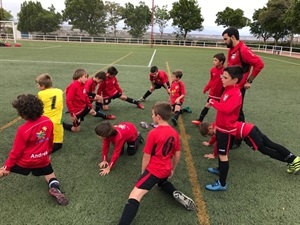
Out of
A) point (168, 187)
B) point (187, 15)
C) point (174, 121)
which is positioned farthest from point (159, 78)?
point (187, 15)

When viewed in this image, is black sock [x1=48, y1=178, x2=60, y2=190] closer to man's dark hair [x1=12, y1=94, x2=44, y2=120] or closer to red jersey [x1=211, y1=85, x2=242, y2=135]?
man's dark hair [x1=12, y1=94, x2=44, y2=120]

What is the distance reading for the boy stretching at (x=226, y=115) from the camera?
10.8 ft

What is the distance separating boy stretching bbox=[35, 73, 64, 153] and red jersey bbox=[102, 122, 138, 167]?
0.98 meters

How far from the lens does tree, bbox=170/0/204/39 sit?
58.5 meters

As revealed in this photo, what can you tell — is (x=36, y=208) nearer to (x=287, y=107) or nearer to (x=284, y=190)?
(x=284, y=190)

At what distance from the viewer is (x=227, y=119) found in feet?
11.1

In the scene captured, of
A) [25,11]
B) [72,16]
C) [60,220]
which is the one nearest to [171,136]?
[60,220]

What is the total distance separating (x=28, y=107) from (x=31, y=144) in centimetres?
43

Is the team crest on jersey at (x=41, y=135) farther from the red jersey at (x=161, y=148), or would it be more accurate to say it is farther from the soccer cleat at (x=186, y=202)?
the soccer cleat at (x=186, y=202)

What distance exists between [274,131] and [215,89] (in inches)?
63.4

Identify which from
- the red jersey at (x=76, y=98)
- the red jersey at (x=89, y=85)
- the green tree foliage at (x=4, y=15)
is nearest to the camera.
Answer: the red jersey at (x=76, y=98)

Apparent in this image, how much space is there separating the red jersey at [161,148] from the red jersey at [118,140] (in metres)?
0.96

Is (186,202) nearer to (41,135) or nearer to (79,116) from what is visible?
(41,135)

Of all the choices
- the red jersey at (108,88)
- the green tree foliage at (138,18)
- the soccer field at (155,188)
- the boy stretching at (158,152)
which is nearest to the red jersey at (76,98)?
the soccer field at (155,188)
